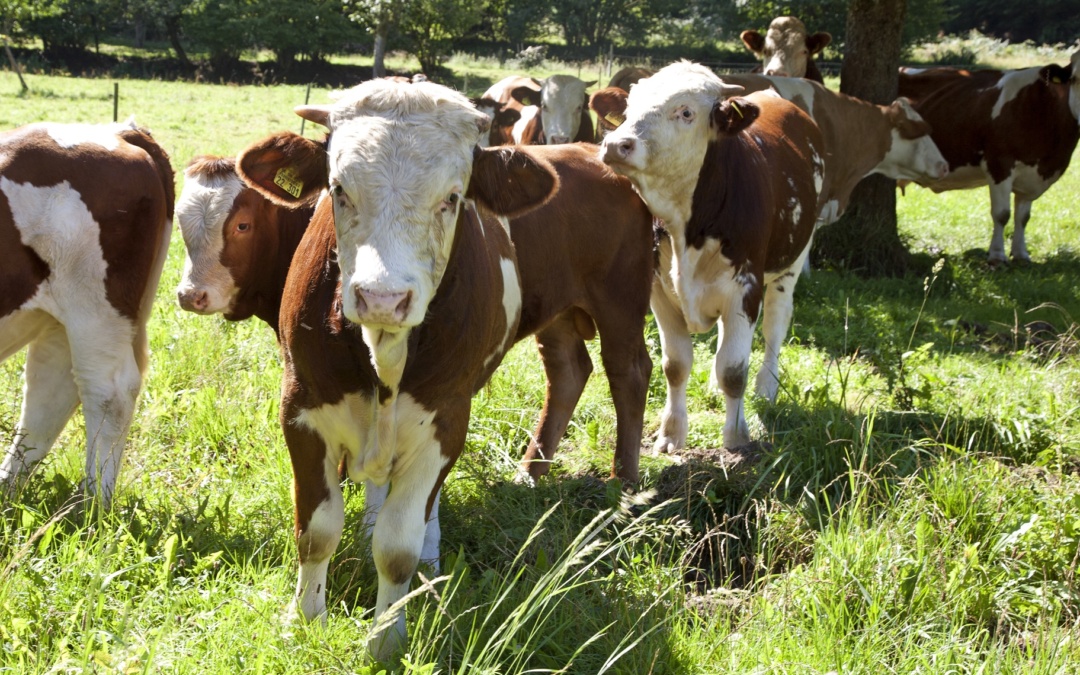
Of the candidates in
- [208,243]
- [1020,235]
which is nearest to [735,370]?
[208,243]

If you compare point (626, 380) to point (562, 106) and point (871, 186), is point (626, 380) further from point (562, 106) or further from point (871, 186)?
point (871, 186)

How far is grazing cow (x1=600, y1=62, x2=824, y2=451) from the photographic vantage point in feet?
17.5

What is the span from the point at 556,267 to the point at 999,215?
8.58 meters

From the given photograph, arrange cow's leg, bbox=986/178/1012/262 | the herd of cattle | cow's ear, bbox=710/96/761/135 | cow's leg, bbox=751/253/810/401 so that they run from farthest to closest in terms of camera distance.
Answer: cow's leg, bbox=986/178/1012/262 < cow's leg, bbox=751/253/810/401 < cow's ear, bbox=710/96/761/135 < the herd of cattle

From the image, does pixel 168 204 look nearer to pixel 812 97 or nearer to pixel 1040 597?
pixel 1040 597

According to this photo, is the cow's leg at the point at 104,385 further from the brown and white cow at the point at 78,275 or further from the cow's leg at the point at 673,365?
the cow's leg at the point at 673,365

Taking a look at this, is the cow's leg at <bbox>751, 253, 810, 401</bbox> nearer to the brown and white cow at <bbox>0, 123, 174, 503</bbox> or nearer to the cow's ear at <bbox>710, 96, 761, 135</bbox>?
the cow's ear at <bbox>710, 96, 761, 135</bbox>

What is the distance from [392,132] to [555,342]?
2458 mm

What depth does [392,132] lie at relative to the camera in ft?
10.1

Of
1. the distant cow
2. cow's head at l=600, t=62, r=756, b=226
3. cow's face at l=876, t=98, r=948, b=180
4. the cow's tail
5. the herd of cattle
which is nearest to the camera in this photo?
the herd of cattle

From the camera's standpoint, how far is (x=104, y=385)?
4.57m

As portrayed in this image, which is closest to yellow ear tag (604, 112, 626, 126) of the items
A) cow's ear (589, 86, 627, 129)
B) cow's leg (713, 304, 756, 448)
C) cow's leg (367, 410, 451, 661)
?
cow's ear (589, 86, 627, 129)

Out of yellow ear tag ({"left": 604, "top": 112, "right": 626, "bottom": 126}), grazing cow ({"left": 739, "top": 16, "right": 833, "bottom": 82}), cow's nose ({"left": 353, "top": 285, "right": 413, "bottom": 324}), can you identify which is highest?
grazing cow ({"left": 739, "top": 16, "right": 833, "bottom": 82})

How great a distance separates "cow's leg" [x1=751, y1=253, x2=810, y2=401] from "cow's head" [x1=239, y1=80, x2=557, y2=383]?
3585mm
